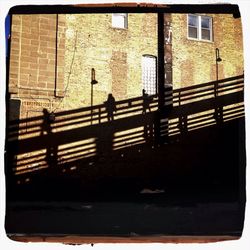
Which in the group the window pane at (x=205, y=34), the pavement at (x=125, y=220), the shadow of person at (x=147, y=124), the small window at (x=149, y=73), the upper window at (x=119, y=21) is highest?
the upper window at (x=119, y=21)

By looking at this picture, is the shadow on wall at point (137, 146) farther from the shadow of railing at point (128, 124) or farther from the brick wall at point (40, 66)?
the brick wall at point (40, 66)

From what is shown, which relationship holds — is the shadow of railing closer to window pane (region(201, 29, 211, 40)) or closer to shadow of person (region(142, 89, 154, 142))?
shadow of person (region(142, 89, 154, 142))

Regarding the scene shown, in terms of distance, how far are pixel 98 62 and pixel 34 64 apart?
2750mm

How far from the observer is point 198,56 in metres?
10.8

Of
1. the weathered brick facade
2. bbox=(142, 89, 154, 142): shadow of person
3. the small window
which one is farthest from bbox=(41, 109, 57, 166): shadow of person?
the small window

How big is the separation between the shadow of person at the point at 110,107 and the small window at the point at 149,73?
112 centimetres

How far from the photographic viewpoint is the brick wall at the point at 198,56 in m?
10.5

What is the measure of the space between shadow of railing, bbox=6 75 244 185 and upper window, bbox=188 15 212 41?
1692 mm

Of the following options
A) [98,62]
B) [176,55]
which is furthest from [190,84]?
[98,62]

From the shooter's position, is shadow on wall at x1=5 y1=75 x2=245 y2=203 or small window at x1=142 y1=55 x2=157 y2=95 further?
small window at x1=142 y1=55 x2=157 y2=95

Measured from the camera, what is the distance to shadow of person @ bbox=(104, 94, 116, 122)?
9.43m

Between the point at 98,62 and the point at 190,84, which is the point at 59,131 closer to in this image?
the point at 98,62

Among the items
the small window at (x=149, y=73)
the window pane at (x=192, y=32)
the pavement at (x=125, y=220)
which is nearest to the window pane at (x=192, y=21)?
Result: the window pane at (x=192, y=32)

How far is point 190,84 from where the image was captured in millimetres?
10406
